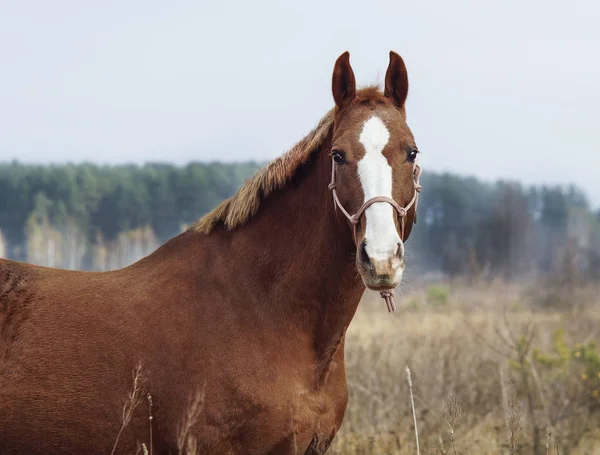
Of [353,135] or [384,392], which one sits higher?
[353,135]

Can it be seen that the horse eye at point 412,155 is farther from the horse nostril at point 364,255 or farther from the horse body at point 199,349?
the horse nostril at point 364,255

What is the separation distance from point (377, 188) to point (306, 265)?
0.71 meters

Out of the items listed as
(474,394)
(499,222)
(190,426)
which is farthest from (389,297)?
(499,222)

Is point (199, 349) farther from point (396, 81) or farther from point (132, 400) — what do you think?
point (396, 81)

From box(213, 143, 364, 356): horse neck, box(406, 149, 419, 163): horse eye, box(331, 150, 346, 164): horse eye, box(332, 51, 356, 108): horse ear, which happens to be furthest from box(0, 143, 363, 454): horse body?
box(406, 149, 419, 163): horse eye

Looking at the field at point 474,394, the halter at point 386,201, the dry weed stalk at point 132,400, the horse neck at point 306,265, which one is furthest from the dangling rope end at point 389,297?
the dry weed stalk at point 132,400

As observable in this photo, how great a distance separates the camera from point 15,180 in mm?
40250

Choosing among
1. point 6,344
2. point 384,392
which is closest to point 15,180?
point 384,392

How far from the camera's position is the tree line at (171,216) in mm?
35781

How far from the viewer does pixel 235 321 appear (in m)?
4.07

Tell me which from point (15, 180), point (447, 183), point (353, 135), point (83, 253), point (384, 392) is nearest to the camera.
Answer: point (353, 135)

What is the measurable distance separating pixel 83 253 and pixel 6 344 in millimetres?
33613

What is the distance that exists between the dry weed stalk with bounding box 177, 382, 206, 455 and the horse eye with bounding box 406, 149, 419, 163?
1.65 metres

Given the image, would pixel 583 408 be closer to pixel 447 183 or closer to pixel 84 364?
pixel 84 364
